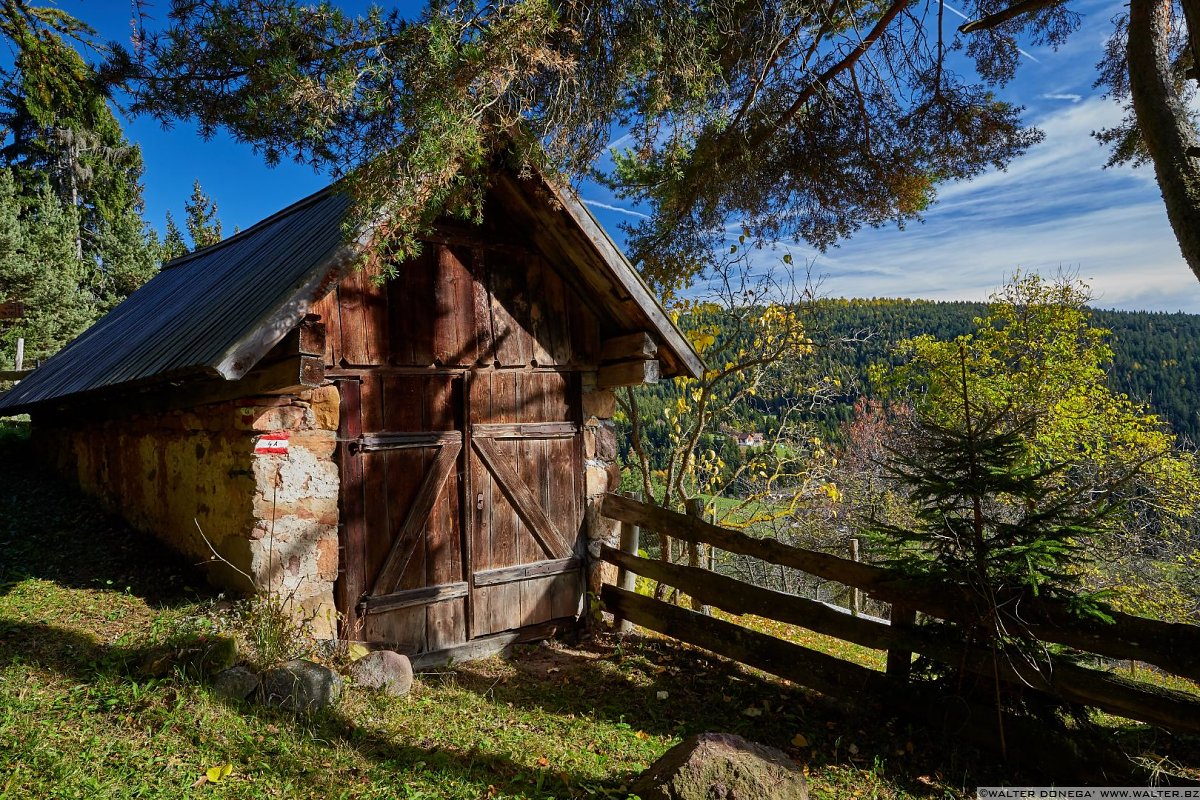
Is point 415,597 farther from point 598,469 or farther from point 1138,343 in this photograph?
point 1138,343

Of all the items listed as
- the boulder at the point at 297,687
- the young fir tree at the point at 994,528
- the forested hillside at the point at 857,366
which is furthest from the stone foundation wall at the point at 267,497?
the forested hillside at the point at 857,366

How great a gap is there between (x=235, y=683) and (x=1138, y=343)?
48.2 m

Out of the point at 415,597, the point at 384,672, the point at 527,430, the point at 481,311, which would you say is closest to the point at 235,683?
the point at 384,672

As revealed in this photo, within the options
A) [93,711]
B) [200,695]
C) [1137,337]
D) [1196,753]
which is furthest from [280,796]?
[1137,337]

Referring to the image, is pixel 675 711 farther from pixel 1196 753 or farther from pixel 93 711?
pixel 93 711

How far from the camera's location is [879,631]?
16.1ft

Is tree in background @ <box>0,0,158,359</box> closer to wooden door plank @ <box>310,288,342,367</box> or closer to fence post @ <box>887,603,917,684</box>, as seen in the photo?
wooden door plank @ <box>310,288,342,367</box>

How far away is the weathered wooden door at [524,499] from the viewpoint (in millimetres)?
6090

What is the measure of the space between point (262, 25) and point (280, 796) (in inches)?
167

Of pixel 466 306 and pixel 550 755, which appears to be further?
pixel 466 306

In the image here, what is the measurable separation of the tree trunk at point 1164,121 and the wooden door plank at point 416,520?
5.58m

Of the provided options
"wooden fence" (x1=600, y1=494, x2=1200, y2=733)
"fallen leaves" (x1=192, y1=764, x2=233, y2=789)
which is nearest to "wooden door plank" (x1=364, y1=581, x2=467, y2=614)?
"wooden fence" (x1=600, y1=494, x2=1200, y2=733)

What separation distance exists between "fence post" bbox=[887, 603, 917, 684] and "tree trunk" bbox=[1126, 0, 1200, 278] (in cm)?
289

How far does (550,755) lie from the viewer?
14.2 feet
